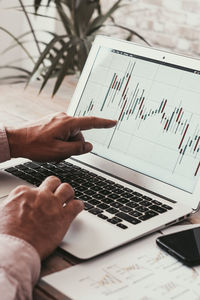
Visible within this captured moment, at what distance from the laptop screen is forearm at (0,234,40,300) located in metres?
0.38

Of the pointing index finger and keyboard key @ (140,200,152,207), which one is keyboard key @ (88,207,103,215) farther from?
the pointing index finger

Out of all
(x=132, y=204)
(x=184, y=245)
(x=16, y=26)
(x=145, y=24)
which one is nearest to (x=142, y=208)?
(x=132, y=204)

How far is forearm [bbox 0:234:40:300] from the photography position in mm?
702

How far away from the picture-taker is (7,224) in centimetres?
79

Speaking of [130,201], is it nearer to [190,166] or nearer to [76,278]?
[190,166]

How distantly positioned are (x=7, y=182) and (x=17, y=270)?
348 mm

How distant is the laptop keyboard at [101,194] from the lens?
2.98 ft

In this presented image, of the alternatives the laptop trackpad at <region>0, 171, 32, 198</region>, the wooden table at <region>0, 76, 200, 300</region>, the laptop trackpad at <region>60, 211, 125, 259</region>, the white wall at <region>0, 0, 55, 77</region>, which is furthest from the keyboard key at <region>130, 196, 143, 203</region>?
the white wall at <region>0, 0, 55, 77</region>

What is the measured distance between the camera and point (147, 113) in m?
1.10

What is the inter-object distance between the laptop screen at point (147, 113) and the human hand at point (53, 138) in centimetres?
6

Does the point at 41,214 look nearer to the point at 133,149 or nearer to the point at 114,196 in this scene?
the point at 114,196

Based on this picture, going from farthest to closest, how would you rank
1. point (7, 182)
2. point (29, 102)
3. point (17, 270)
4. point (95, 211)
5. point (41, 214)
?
point (29, 102)
point (7, 182)
point (95, 211)
point (41, 214)
point (17, 270)

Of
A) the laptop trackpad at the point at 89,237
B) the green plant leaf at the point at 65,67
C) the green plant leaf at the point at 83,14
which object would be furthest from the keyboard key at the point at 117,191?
the green plant leaf at the point at 83,14

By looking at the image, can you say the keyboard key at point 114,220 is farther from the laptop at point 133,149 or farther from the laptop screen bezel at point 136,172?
the laptop screen bezel at point 136,172
